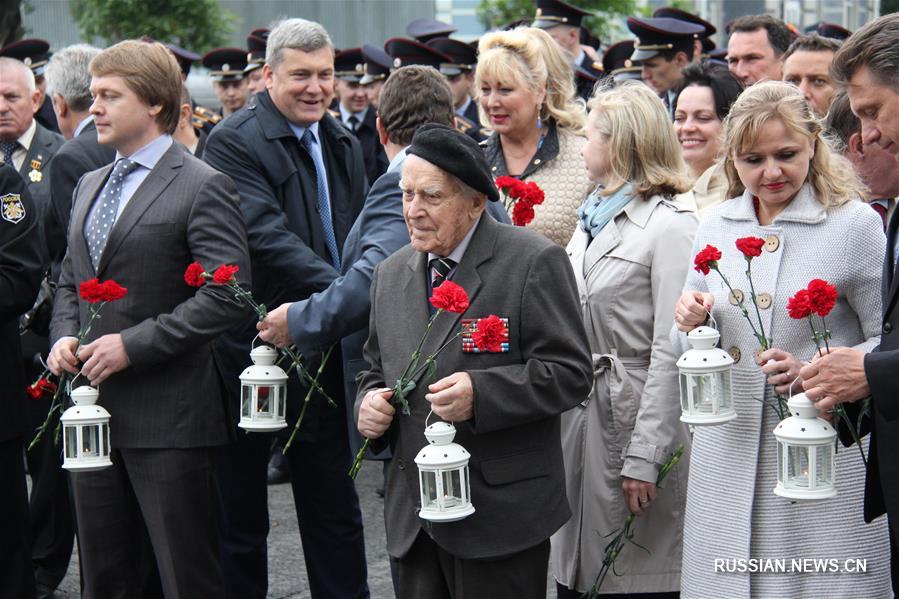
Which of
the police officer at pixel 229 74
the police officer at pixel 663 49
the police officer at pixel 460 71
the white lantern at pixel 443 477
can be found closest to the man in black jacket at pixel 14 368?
the white lantern at pixel 443 477

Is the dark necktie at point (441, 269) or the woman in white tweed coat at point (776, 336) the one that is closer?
the woman in white tweed coat at point (776, 336)

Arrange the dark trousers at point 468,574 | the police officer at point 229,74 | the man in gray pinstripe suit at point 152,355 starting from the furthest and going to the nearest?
the police officer at point 229,74
the man in gray pinstripe suit at point 152,355
the dark trousers at point 468,574

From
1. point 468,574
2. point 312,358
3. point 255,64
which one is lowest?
point 468,574

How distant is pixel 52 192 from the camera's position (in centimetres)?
611

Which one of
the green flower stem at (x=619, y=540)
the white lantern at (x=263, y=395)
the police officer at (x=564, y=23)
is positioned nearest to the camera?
the green flower stem at (x=619, y=540)

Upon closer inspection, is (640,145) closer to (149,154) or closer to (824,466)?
(824,466)

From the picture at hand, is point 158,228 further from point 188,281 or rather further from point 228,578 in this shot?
point 228,578

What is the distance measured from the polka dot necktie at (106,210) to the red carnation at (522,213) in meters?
1.48

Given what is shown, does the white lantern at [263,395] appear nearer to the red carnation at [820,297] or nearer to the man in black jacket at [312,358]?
the man in black jacket at [312,358]

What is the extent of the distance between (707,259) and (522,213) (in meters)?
1.14

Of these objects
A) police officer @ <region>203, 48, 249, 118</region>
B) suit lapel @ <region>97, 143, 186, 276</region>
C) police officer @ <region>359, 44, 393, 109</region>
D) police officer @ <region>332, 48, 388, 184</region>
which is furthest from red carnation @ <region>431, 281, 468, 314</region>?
police officer @ <region>203, 48, 249, 118</region>

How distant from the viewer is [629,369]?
4637 mm

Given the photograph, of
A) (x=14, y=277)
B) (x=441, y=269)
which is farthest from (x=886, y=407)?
(x=14, y=277)

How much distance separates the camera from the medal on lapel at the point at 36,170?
23.4ft
